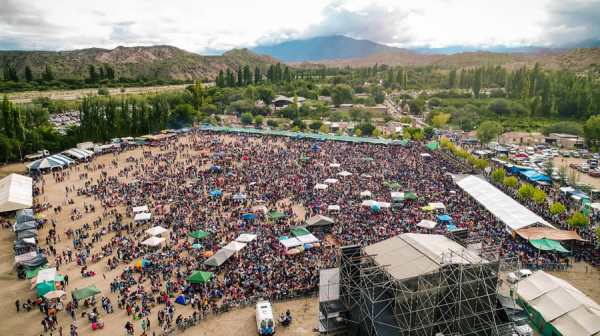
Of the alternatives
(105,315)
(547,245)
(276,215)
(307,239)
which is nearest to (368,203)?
(276,215)

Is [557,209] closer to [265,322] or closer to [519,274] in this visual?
[519,274]

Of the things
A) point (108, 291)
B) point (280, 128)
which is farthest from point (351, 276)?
point (280, 128)

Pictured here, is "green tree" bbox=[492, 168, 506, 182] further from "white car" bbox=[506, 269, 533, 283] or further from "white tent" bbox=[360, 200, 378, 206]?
"white car" bbox=[506, 269, 533, 283]

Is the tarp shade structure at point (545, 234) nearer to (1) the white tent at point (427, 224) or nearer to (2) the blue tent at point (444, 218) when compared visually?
(2) the blue tent at point (444, 218)

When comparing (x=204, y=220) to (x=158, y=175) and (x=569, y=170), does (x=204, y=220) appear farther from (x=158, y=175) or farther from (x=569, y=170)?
(x=569, y=170)

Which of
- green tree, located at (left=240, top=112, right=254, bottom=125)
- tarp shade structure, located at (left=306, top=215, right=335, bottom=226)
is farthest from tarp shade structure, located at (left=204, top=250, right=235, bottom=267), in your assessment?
green tree, located at (left=240, top=112, right=254, bottom=125)

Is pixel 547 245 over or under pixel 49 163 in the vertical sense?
under
